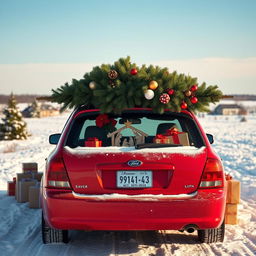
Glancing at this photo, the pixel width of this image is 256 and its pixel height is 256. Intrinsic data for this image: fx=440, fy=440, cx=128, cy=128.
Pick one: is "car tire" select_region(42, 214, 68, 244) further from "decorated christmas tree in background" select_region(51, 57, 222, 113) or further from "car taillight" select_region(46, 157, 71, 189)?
"decorated christmas tree in background" select_region(51, 57, 222, 113)

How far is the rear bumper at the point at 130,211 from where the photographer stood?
4.08m

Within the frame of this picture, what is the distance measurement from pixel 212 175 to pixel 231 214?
6.06ft

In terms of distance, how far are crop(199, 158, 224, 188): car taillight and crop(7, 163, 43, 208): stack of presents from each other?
3504mm

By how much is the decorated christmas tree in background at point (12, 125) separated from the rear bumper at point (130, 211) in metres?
30.9

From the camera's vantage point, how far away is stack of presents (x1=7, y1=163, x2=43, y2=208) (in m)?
6.92

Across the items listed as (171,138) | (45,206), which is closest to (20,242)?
(45,206)

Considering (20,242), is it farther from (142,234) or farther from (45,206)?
(142,234)

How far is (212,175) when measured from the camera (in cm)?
425

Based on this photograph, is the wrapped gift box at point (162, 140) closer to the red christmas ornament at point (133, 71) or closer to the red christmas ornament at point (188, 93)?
the red christmas ornament at point (188, 93)

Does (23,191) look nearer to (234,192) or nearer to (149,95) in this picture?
(234,192)

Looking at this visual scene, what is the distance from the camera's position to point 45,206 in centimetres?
431

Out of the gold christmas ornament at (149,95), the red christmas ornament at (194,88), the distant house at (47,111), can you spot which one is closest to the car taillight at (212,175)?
the gold christmas ornament at (149,95)

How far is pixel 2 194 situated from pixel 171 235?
164 inches

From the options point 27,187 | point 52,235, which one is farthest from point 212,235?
point 27,187
